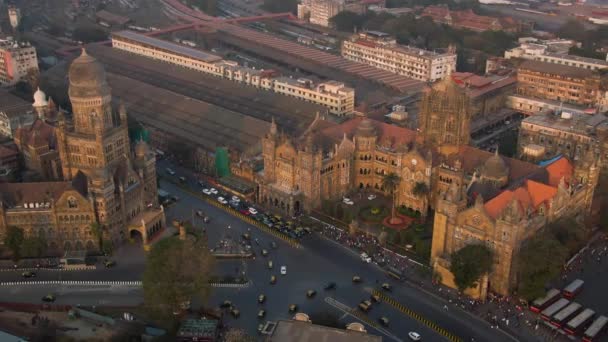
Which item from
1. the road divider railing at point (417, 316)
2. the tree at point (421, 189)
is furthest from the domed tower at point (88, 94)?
the tree at point (421, 189)

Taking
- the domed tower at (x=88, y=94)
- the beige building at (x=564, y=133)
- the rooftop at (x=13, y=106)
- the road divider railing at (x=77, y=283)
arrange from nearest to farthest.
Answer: the road divider railing at (x=77, y=283) → the domed tower at (x=88, y=94) → the beige building at (x=564, y=133) → the rooftop at (x=13, y=106)

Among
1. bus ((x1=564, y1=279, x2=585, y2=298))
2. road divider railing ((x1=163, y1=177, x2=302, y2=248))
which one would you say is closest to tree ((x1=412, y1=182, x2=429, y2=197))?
road divider railing ((x1=163, y1=177, x2=302, y2=248))

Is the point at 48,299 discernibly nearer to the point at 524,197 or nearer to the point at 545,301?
the point at 545,301

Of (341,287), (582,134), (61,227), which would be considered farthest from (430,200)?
(61,227)

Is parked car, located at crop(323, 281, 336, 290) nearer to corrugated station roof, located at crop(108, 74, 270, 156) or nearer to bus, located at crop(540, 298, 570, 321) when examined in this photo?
bus, located at crop(540, 298, 570, 321)

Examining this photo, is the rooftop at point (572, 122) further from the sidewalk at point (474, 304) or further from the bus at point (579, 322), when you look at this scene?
the bus at point (579, 322)

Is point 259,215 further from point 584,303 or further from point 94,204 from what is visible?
point 584,303
